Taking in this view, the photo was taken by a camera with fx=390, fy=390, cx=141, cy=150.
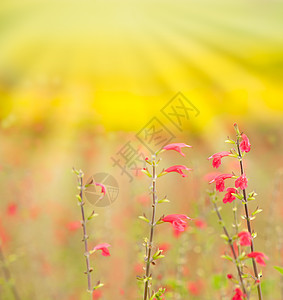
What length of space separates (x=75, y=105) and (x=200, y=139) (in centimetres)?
214

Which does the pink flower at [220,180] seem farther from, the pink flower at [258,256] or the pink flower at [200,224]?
the pink flower at [200,224]

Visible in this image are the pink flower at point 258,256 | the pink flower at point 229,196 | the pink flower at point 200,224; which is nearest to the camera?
the pink flower at point 258,256

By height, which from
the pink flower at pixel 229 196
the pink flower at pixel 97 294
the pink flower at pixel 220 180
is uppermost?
the pink flower at pixel 220 180

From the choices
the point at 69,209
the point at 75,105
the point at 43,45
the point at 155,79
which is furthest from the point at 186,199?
the point at 43,45

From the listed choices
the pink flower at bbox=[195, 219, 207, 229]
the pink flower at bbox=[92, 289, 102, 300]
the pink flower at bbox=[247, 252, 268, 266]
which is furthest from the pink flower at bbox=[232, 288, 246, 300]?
the pink flower at bbox=[92, 289, 102, 300]

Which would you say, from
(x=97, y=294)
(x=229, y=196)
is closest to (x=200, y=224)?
(x=97, y=294)

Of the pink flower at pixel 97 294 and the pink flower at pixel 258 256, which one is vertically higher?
the pink flower at pixel 258 256

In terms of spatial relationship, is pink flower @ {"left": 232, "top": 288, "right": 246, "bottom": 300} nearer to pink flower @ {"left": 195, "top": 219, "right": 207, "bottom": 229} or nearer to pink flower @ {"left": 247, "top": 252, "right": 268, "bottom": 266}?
pink flower @ {"left": 247, "top": 252, "right": 268, "bottom": 266}

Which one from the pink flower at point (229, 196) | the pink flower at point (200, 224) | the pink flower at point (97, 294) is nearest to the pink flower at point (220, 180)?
the pink flower at point (229, 196)

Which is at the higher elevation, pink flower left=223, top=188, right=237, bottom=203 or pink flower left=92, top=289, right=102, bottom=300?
pink flower left=223, top=188, right=237, bottom=203

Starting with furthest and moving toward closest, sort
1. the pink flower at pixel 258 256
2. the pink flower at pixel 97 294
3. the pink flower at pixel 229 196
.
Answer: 1. the pink flower at pixel 97 294
2. the pink flower at pixel 229 196
3. the pink flower at pixel 258 256

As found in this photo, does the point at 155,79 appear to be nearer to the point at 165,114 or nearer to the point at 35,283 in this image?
the point at 165,114

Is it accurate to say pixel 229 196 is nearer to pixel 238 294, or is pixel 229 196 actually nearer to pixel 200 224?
pixel 238 294

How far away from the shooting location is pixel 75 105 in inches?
253
